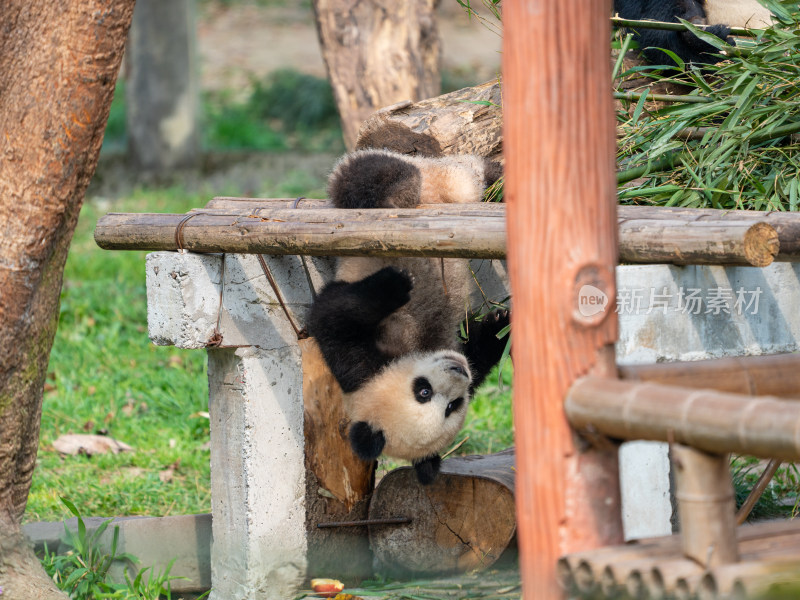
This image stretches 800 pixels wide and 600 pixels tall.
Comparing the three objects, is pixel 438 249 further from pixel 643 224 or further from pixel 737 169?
pixel 737 169

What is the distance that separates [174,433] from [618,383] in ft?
11.8

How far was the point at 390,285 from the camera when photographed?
3.02 meters

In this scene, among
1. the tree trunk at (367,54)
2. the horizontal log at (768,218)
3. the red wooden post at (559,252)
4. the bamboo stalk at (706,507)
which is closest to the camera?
the bamboo stalk at (706,507)

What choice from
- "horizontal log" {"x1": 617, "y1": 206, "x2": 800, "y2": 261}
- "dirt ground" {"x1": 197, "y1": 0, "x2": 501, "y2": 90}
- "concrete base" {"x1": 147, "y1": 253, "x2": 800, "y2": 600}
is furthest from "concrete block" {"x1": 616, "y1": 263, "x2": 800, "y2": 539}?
"dirt ground" {"x1": 197, "y1": 0, "x2": 501, "y2": 90}

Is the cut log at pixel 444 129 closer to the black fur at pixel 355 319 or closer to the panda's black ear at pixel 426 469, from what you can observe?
the black fur at pixel 355 319

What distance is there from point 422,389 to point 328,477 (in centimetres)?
53

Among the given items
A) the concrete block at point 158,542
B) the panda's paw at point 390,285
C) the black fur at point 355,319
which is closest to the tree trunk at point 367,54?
the black fur at point 355,319

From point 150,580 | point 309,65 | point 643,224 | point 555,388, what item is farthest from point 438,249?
point 309,65

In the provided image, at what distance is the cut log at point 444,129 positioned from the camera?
374cm

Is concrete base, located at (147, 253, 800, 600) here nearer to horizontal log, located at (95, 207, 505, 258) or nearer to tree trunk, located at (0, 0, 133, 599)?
horizontal log, located at (95, 207, 505, 258)

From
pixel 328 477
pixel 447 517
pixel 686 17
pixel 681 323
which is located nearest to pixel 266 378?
pixel 328 477

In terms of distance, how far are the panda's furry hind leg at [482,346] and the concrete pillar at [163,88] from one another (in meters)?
8.36

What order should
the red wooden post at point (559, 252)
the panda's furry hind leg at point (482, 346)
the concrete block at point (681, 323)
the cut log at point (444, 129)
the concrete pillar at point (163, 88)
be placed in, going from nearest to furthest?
the red wooden post at point (559, 252) → the concrete block at point (681, 323) → the panda's furry hind leg at point (482, 346) → the cut log at point (444, 129) → the concrete pillar at point (163, 88)

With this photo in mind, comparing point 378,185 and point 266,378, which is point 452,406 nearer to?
point 266,378
